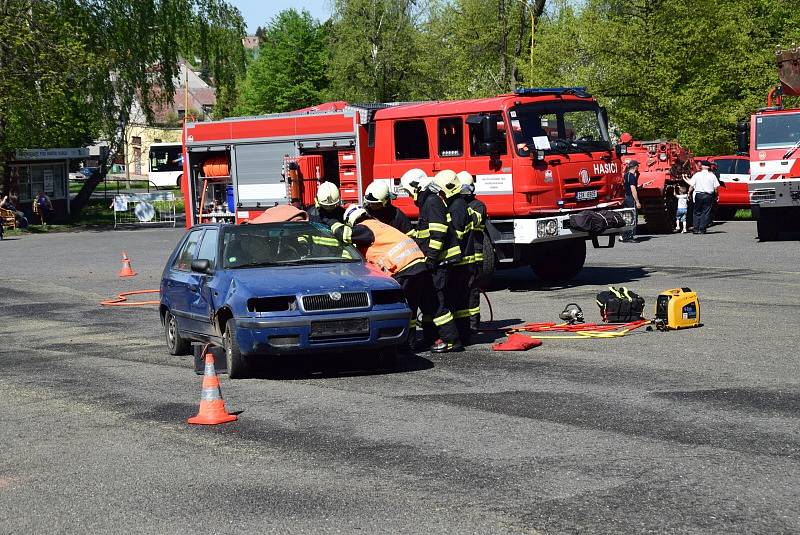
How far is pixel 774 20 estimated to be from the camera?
49.4m

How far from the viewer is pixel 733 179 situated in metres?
33.6

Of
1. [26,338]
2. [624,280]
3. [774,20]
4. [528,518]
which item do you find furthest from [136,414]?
[774,20]

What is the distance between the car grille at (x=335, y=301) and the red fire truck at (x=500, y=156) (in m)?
5.03

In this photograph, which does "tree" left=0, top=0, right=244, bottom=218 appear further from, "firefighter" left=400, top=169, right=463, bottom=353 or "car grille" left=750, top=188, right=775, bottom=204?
"firefighter" left=400, top=169, right=463, bottom=353

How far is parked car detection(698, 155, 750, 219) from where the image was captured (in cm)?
3338

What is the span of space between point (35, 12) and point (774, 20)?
2960 cm

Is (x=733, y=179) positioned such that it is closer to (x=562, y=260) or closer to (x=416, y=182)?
(x=562, y=260)

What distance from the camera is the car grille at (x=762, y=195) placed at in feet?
81.9

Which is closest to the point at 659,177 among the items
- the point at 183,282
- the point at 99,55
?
the point at 183,282

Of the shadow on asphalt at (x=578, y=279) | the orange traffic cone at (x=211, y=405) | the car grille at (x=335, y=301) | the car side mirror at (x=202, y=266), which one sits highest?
the car side mirror at (x=202, y=266)

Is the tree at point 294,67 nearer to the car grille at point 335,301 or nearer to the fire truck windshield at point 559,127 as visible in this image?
the fire truck windshield at point 559,127

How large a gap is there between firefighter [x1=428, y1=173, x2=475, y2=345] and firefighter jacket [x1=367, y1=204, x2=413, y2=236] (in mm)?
524

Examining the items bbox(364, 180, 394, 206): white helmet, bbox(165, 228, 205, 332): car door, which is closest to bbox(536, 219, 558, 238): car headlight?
bbox(364, 180, 394, 206): white helmet

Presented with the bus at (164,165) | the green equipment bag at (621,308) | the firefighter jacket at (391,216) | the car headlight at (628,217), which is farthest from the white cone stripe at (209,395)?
the bus at (164,165)
